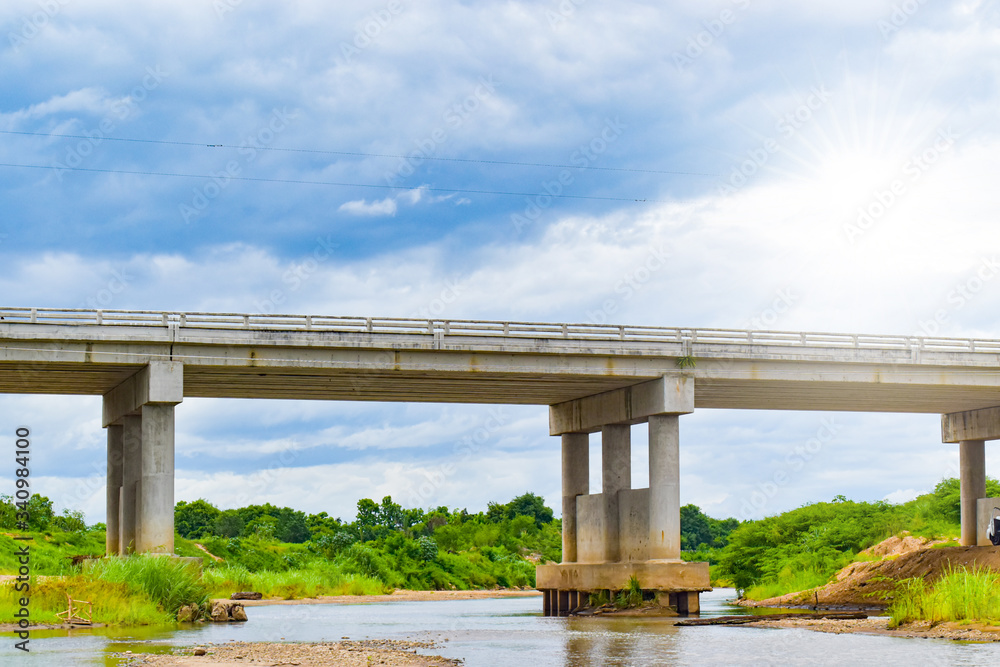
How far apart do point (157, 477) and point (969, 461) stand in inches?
1753

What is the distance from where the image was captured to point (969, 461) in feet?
217

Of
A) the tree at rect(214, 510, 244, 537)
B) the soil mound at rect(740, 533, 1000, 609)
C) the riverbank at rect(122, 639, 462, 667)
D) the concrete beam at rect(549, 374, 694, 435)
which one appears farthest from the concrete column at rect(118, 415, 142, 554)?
the tree at rect(214, 510, 244, 537)

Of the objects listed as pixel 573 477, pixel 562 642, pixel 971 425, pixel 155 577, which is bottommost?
pixel 562 642

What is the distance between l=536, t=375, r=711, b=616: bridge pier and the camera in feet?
167

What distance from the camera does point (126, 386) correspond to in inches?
1982

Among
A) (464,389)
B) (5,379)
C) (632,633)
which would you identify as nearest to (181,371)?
(5,379)

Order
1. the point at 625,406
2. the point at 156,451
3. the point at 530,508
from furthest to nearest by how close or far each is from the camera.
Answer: the point at 530,508, the point at 625,406, the point at 156,451

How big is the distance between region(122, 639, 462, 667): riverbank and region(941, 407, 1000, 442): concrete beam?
3977 cm

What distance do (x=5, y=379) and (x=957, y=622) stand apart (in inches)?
1471

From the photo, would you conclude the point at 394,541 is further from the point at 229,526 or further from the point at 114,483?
the point at 114,483

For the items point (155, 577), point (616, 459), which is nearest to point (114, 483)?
point (155, 577)

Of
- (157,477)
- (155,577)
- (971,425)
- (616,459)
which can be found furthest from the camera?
(971,425)

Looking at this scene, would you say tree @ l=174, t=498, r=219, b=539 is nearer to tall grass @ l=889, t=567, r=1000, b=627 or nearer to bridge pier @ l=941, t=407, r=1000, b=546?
bridge pier @ l=941, t=407, r=1000, b=546

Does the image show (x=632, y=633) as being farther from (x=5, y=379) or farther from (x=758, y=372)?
(x=5, y=379)
